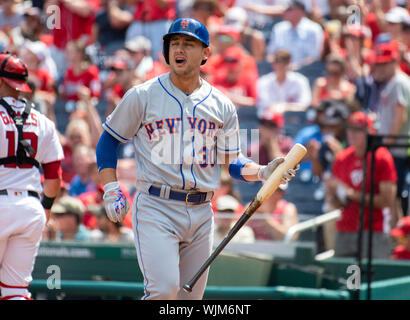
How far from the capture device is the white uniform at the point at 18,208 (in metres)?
5.29

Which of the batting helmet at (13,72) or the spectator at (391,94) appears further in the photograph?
the spectator at (391,94)

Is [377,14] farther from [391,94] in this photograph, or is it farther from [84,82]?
[84,82]

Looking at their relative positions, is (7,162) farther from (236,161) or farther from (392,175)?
(392,175)

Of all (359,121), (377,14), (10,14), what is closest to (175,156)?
(359,121)

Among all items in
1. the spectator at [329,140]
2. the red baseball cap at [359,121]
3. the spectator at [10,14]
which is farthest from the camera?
the spectator at [10,14]

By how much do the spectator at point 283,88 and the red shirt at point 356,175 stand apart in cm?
166

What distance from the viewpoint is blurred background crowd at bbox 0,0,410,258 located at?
7773mm

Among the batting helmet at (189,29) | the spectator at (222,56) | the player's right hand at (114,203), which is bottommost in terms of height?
the player's right hand at (114,203)

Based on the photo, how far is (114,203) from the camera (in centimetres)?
440

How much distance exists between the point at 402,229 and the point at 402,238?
15cm

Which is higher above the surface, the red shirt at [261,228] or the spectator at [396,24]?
the spectator at [396,24]

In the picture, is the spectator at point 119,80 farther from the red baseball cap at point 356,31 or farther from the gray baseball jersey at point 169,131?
the gray baseball jersey at point 169,131

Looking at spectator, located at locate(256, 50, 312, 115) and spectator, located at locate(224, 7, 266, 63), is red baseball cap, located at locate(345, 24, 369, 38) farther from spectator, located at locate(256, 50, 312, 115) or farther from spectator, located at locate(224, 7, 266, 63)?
spectator, located at locate(224, 7, 266, 63)

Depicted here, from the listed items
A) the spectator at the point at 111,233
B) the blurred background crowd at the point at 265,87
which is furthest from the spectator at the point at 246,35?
the spectator at the point at 111,233
